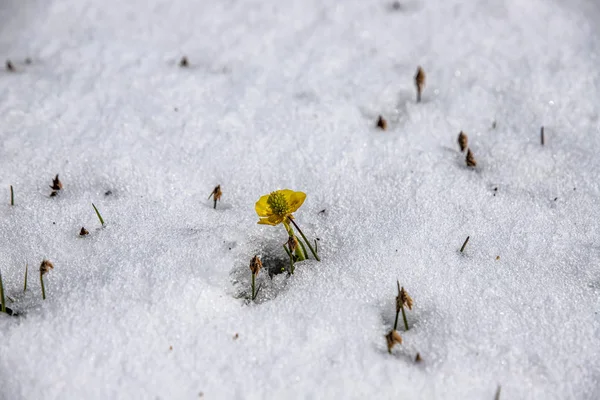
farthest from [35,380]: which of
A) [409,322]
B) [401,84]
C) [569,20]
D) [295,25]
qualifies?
[569,20]

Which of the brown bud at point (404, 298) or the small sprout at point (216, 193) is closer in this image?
the brown bud at point (404, 298)

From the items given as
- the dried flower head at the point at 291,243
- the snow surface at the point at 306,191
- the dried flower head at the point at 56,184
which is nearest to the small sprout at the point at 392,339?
the snow surface at the point at 306,191

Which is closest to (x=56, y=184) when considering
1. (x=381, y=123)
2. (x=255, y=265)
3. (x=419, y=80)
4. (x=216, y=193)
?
(x=216, y=193)

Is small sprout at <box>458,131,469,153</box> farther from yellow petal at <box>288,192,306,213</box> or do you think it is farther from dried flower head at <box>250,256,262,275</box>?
dried flower head at <box>250,256,262,275</box>

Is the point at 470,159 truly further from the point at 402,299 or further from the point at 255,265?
the point at 255,265

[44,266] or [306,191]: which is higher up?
[44,266]

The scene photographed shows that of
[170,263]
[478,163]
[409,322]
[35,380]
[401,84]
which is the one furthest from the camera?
[401,84]

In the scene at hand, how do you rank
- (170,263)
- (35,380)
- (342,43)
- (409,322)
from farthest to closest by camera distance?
(342,43) → (170,263) → (409,322) → (35,380)

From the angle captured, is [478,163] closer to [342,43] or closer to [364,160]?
[364,160]

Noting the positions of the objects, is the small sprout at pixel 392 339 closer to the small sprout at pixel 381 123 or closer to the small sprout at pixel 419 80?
the small sprout at pixel 381 123
